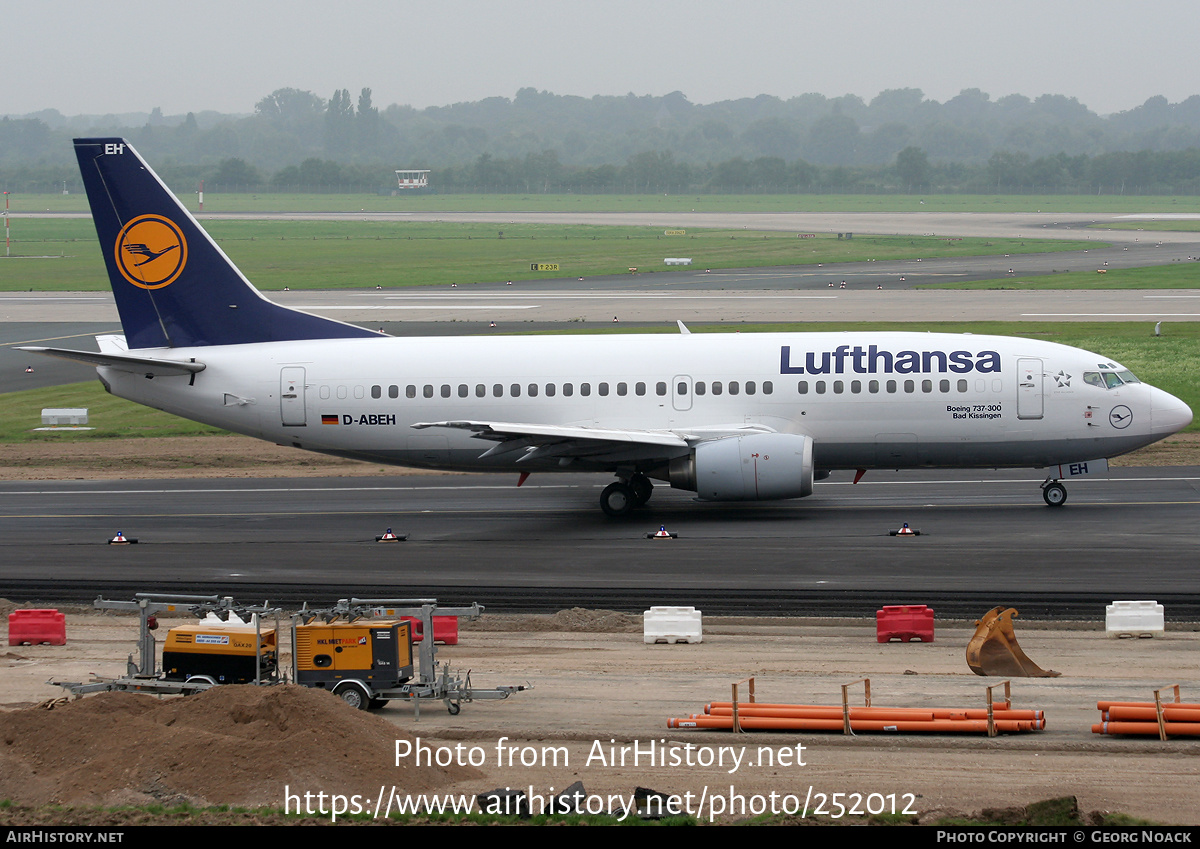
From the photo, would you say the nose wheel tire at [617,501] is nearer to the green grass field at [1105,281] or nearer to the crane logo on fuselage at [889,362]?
the crane logo on fuselage at [889,362]

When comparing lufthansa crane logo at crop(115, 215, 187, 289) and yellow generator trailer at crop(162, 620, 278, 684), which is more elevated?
lufthansa crane logo at crop(115, 215, 187, 289)

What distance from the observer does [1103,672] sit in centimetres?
2025

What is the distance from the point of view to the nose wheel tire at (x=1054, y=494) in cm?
3369

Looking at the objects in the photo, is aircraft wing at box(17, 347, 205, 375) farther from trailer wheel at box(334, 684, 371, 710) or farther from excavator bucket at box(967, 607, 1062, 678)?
excavator bucket at box(967, 607, 1062, 678)

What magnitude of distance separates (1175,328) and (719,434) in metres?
39.4

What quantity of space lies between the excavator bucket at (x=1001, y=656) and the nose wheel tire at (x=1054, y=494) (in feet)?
46.9

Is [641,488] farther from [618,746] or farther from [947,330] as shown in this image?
[947,330]

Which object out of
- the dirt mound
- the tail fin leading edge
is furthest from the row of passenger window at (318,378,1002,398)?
the dirt mound

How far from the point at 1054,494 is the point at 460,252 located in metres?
105

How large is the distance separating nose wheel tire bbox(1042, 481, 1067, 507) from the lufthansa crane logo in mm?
23949

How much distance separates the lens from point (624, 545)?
30.9 m

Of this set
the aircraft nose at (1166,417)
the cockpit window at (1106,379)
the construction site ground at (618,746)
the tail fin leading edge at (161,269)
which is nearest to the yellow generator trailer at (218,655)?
the construction site ground at (618,746)

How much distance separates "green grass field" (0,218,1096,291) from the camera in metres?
108

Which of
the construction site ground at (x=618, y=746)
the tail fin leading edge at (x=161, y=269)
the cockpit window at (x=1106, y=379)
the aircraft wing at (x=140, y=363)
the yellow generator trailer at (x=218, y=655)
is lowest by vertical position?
the construction site ground at (x=618, y=746)
